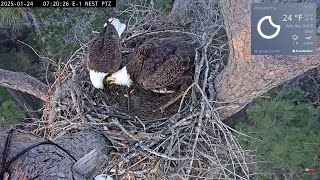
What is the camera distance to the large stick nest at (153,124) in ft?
10.1

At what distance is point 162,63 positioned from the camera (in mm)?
3371

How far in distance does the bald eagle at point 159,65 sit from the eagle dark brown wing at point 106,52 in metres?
0.10

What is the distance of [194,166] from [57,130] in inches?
40.4

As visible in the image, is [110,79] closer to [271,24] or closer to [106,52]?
[106,52]

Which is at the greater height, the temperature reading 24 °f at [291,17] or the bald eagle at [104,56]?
the temperature reading 24 °f at [291,17]

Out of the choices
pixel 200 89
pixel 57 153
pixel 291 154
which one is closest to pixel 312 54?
Answer: pixel 200 89

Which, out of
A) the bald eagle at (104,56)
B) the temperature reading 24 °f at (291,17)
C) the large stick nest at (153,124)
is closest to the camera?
the temperature reading 24 °f at (291,17)

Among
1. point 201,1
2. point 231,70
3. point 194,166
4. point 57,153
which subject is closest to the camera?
point 57,153

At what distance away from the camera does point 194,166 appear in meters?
3.38

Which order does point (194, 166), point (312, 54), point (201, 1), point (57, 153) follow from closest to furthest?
1. point (57, 153)
2. point (312, 54)
3. point (194, 166)
4. point (201, 1)

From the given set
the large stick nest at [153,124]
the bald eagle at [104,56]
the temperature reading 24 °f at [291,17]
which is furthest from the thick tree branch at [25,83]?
the temperature reading 24 °f at [291,17]

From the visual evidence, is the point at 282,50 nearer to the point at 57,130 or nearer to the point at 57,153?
the point at 57,153
